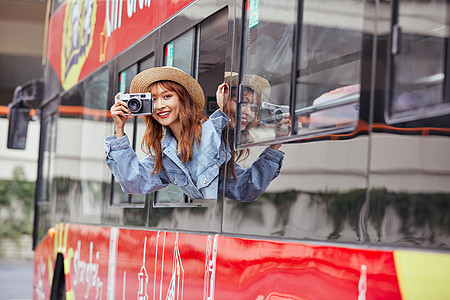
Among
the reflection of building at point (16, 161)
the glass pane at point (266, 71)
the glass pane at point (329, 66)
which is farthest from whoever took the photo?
the reflection of building at point (16, 161)

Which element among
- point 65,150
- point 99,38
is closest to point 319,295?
point 99,38

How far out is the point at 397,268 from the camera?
1.79 metres

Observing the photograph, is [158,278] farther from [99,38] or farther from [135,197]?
[99,38]

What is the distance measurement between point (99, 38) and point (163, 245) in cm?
201

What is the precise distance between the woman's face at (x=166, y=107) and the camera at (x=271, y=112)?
0.72 meters

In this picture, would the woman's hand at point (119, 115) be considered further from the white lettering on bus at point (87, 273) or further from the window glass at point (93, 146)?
the white lettering on bus at point (87, 273)

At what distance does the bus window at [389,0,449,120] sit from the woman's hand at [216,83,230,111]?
3.67ft

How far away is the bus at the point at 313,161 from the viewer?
1.74m

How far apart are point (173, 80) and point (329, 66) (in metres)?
1.25

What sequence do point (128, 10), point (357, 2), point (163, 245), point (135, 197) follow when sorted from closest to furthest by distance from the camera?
1. point (357, 2)
2. point (163, 245)
3. point (135, 197)
4. point (128, 10)

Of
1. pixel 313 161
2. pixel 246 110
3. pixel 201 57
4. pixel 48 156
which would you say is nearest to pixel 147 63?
pixel 201 57

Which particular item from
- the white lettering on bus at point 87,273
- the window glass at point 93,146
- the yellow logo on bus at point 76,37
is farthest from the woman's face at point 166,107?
the yellow logo on bus at point 76,37

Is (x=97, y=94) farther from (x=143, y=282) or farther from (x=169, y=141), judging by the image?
(x=169, y=141)

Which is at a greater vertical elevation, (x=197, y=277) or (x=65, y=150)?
(x=65, y=150)
